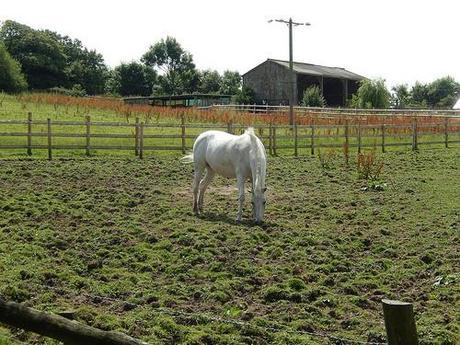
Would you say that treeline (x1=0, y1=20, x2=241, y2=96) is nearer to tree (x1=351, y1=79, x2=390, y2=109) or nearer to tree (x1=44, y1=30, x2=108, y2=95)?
tree (x1=44, y1=30, x2=108, y2=95)

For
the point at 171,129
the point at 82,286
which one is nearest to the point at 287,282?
the point at 82,286

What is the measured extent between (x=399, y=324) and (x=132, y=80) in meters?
71.4

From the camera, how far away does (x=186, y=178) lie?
44.9ft

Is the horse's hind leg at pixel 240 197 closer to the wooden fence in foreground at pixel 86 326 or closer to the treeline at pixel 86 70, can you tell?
the wooden fence in foreground at pixel 86 326

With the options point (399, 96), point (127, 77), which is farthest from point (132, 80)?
point (399, 96)

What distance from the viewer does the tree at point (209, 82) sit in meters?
76.6

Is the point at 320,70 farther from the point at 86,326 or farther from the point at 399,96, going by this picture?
the point at 86,326

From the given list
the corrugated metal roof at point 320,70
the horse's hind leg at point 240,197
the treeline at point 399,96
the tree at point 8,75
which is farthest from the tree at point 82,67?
the horse's hind leg at point 240,197

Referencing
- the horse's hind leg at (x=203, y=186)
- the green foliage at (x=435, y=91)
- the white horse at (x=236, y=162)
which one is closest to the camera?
the white horse at (x=236, y=162)

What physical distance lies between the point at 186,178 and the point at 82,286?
304 inches

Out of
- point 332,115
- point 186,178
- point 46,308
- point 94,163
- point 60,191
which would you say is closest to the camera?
point 46,308

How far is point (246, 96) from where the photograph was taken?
50312 mm

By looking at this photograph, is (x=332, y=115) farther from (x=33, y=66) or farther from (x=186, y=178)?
(x=33, y=66)

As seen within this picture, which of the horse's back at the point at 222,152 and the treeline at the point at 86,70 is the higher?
the treeline at the point at 86,70
